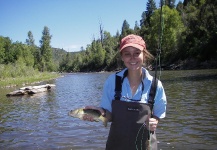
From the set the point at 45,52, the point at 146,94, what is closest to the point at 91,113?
the point at 146,94

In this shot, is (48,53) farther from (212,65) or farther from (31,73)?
(212,65)

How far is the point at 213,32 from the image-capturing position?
5953 cm

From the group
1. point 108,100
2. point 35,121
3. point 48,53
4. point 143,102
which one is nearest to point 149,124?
point 143,102

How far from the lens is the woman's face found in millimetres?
3770

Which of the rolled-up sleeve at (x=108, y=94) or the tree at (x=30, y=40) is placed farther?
the tree at (x=30, y=40)

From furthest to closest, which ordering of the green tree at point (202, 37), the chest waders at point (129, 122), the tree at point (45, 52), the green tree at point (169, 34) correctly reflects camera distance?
1. the tree at point (45, 52)
2. the green tree at point (169, 34)
3. the green tree at point (202, 37)
4. the chest waders at point (129, 122)

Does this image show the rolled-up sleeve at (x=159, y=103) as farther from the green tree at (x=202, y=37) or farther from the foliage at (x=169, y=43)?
the green tree at (x=202, y=37)

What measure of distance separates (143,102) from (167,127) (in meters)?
8.59

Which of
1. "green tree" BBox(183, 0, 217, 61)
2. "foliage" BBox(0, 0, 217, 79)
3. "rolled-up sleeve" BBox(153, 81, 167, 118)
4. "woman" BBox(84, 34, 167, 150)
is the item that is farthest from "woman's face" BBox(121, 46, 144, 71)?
"green tree" BBox(183, 0, 217, 61)

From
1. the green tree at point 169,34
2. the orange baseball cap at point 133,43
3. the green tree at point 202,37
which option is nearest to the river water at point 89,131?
the orange baseball cap at point 133,43

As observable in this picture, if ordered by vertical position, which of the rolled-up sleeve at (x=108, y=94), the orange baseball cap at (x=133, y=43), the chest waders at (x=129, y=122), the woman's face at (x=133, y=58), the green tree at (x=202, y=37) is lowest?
the chest waders at (x=129, y=122)

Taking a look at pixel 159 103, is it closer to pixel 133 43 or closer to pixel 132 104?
pixel 132 104

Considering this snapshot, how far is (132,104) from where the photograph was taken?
12.0ft

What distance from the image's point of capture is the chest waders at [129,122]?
3674mm
